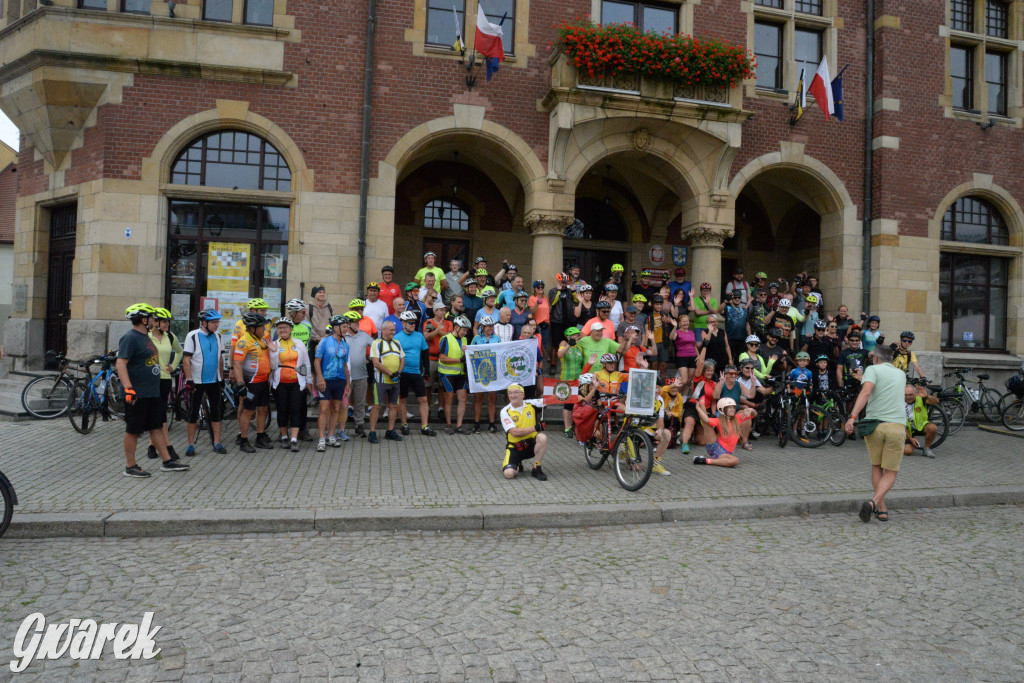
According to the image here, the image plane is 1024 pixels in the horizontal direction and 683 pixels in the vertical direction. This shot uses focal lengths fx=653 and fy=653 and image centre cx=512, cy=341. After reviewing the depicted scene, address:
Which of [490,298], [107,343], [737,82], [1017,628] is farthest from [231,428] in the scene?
[737,82]

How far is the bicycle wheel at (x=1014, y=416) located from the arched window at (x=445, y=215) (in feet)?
41.4

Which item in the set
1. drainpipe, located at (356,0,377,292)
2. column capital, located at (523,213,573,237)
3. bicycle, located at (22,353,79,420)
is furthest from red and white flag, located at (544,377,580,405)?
bicycle, located at (22,353,79,420)

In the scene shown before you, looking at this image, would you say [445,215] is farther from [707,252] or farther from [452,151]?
[707,252]

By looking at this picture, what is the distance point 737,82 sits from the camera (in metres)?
13.8

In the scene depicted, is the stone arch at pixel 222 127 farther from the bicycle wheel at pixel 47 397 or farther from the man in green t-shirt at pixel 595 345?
the man in green t-shirt at pixel 595 345

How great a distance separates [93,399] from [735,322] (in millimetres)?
11065

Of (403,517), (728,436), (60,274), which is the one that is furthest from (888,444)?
(60,274)

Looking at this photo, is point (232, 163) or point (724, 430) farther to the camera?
point (232, 163)

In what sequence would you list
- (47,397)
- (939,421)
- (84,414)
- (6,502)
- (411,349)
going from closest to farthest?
(6,502) < (84,414) < (411,349) < (939,421) < (47,397)

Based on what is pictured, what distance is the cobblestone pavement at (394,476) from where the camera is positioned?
6371 mm

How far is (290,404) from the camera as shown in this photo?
29.3 feet

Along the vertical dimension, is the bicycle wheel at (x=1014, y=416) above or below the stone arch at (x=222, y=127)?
below

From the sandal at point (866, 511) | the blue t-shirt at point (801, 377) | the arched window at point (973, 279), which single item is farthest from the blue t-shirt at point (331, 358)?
the arched window at point (973, 279)

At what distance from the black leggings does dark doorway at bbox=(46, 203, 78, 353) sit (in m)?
7.49
